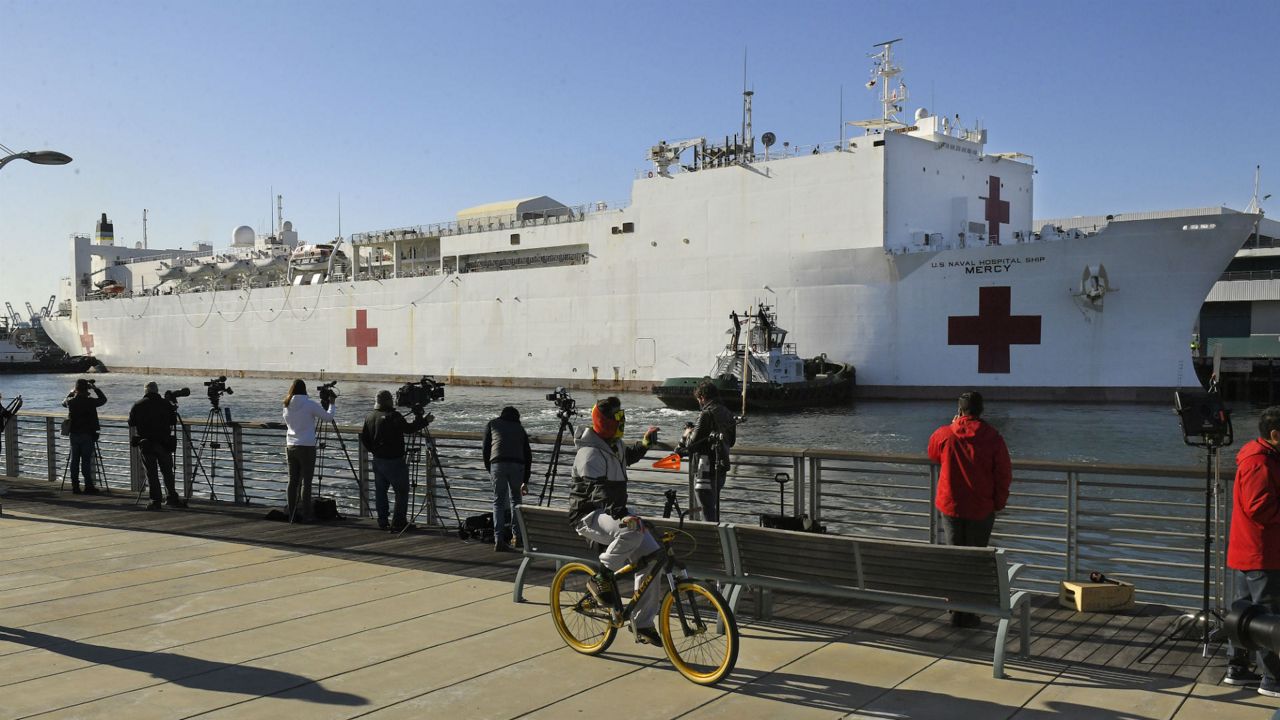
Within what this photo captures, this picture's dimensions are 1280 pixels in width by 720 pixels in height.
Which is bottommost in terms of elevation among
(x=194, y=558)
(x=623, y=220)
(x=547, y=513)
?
(x=194, y=558)

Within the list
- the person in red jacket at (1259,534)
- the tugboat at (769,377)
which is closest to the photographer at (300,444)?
the person in red jacket at (1259,534)

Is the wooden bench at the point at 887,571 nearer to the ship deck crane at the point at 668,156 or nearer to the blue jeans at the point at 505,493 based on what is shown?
the blue jeans at the point at 505,493

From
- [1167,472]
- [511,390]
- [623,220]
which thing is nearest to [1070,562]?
[1167,472]

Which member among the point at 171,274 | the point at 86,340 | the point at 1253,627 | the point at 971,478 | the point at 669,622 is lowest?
the point at 669,622

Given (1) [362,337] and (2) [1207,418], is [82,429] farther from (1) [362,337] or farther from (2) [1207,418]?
(1) [362,337]

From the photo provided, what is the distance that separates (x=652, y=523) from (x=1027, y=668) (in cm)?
142

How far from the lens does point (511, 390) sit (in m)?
29.9

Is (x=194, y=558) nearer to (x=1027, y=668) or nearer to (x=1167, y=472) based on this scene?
(x=1027, y=668)

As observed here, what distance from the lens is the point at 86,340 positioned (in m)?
47.2

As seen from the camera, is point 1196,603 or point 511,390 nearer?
point 1196,603

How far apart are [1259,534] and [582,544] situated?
243 cm

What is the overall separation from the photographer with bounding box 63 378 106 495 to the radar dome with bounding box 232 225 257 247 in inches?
1587

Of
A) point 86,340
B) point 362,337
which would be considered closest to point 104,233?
point 86,340

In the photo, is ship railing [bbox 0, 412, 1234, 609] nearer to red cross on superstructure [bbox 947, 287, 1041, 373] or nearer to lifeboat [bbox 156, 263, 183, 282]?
red cross on superstructure [bbox 947, 287, 1041, 373]
